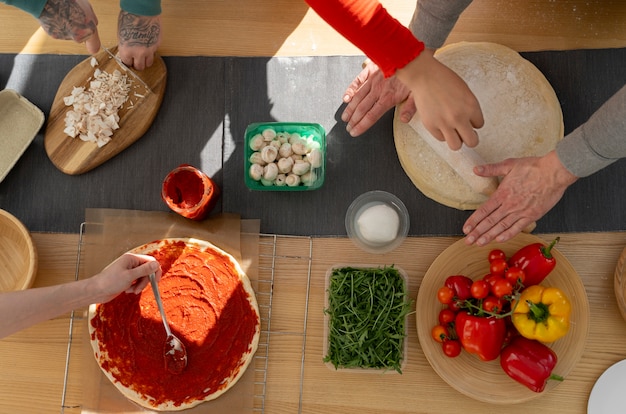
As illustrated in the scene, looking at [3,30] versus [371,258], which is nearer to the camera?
[371,258]

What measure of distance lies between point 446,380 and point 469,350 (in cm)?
10

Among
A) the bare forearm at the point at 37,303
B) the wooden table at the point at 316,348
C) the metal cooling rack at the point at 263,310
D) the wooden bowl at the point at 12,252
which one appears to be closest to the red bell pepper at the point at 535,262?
the wooden table at the point at 316,348

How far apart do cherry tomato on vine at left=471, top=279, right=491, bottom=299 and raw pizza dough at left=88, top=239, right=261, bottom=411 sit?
0.52 m

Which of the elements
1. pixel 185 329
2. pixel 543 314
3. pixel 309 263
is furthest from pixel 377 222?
pixel 185 329

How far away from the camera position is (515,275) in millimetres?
1150

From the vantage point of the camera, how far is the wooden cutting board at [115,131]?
133cm

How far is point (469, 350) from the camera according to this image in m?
1.16

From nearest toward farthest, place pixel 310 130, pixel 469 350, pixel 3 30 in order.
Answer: pixel 469 350 < pixel 310 130 < pixel 3 30

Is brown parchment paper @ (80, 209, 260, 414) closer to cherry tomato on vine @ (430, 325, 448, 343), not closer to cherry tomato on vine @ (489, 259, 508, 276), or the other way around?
cherry tomato on vine @ (430, 325, 448, 343)

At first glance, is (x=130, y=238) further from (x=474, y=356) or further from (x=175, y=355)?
(x=474, y=356)

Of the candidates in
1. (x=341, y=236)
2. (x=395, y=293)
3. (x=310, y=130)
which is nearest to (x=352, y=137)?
(x=310, y=130)

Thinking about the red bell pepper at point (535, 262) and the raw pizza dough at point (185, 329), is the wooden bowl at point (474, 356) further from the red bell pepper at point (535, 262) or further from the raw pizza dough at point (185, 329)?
the raw pizza dough at point (185, 329)

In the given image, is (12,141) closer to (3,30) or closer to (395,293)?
(3,30)

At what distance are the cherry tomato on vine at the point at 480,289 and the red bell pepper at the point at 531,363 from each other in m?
0.14
